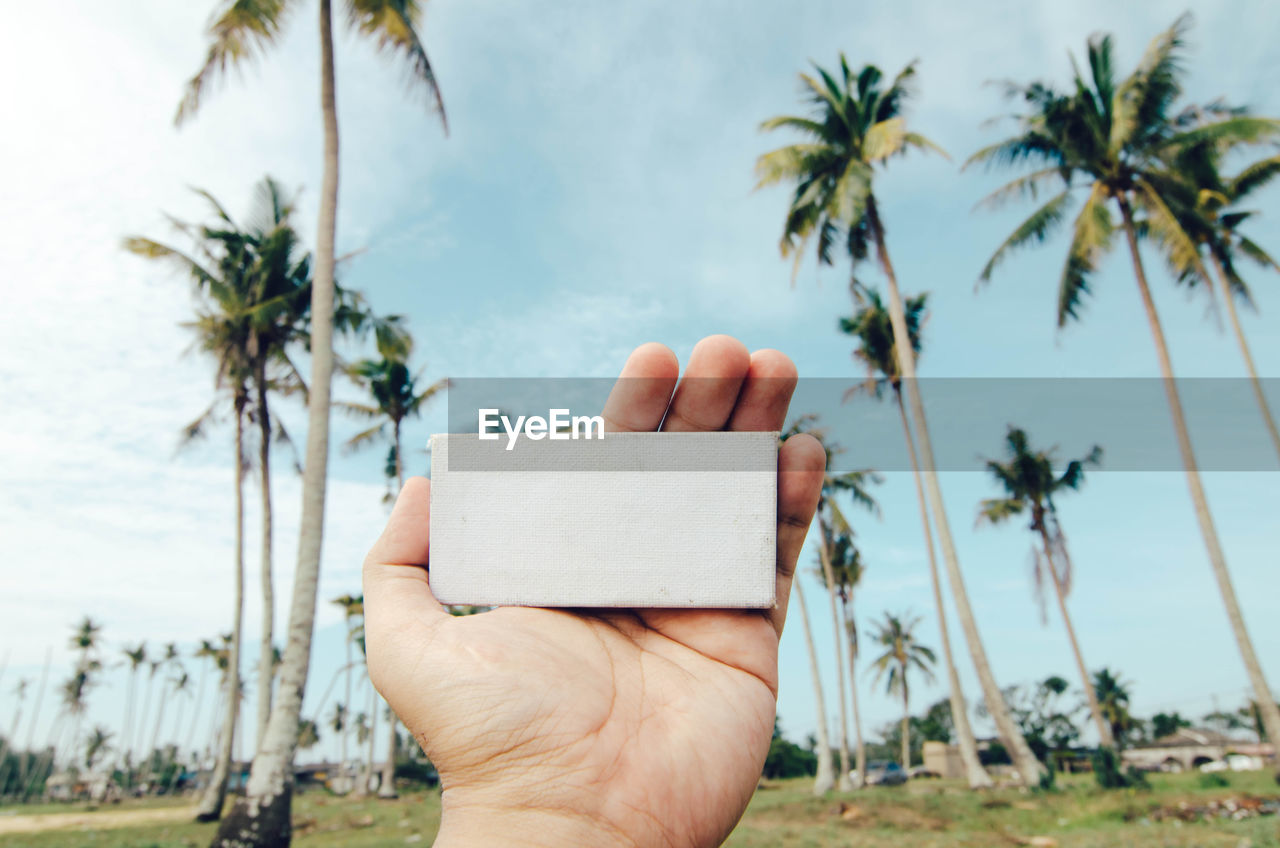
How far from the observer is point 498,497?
188 cm

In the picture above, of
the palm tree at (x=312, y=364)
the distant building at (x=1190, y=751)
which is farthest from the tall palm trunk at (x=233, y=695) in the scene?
the distant building at (x=1190, y=751)

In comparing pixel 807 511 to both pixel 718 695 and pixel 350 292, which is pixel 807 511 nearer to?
pixel 718 695

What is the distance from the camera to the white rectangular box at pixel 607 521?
185cm

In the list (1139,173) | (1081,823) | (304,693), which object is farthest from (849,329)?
(304,693)

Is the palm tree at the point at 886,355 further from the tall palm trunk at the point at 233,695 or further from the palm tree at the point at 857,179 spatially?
the tall palm trunk at the point at 233,695

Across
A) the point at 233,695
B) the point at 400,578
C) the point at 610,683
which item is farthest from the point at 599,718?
the point at 233,695

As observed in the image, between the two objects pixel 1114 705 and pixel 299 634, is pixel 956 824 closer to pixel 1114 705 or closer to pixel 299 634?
pixel 299 634

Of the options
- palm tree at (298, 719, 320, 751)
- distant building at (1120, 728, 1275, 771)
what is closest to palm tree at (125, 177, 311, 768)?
distant building at (1120, 728, 1275, 771)

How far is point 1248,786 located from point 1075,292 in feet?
33.9

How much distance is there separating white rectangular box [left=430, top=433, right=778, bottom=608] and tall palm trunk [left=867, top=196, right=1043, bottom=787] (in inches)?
450

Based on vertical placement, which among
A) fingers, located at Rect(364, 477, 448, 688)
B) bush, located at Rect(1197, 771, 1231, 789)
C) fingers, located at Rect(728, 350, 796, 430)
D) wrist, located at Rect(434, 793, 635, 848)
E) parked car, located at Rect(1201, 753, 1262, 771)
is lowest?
parked car, located at Rect(1201, 753, 1262, 771)

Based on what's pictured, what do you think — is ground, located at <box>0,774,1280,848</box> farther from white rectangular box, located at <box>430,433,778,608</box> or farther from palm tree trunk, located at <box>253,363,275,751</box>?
white rectangular box, located at <box>430,433,778,608</box>

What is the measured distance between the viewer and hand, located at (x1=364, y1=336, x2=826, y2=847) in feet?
5.23

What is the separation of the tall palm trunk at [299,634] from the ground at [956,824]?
3.14 meters
